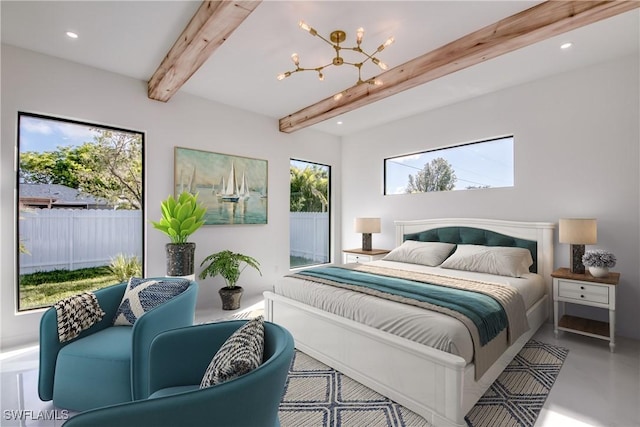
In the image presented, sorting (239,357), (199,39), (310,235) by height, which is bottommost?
(239,357)

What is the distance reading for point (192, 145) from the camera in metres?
4.01

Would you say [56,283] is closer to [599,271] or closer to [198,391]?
[198,391]

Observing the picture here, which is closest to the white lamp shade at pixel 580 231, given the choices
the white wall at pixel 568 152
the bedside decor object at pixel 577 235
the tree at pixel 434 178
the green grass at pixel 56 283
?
the bedside decor object at pixel 577 235

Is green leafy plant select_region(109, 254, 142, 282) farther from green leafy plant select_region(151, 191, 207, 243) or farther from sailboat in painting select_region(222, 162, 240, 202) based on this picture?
sailboat in painting select_region(222, 162, 240, 202)

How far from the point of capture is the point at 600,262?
2834 millimetres

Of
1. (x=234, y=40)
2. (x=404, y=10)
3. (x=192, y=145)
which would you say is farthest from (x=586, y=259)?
(x=192, y=145)

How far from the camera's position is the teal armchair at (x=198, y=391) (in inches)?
34.9

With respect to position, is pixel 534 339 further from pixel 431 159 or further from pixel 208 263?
pixel 208 263

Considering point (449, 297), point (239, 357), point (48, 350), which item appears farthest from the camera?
point (449, 297)

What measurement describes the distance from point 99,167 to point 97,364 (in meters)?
2.53

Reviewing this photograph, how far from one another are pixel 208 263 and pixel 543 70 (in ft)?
15.3

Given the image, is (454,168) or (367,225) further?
(367,225)

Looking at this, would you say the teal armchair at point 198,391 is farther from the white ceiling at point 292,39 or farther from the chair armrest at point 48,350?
the white ceiling at point 292,39

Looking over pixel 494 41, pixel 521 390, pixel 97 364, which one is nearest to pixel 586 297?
pixel 521 390
